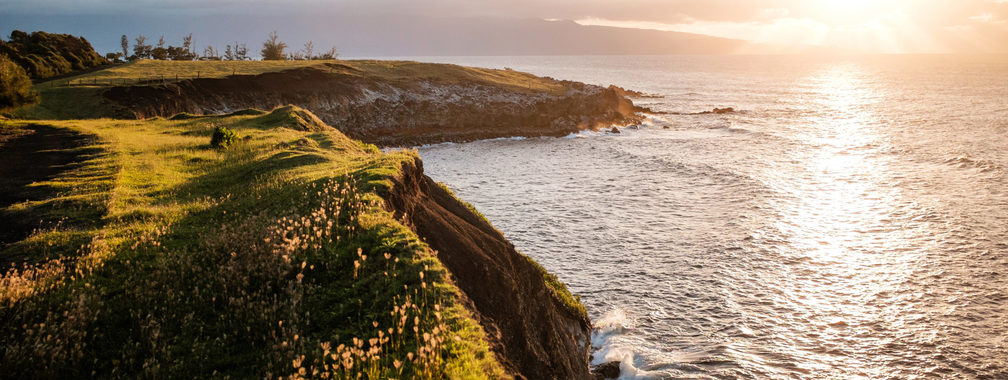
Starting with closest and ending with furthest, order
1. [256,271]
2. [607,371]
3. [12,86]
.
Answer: [256,271], [607,371], [12,86]

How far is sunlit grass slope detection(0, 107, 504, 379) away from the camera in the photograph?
6764 mm

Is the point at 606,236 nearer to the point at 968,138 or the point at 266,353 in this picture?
the point at 266,353

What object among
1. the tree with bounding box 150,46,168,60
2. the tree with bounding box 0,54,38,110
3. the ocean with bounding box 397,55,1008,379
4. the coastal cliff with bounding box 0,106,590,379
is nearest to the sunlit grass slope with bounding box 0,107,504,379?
the coastal cliff with bounding box 0,106,590,379

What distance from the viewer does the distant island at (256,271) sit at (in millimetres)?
6953

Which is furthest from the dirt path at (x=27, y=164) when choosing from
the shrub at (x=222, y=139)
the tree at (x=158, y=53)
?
the tree at (x=158, y=53)

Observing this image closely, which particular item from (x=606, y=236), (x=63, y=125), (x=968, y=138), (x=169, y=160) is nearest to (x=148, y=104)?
(x=63, y=125)

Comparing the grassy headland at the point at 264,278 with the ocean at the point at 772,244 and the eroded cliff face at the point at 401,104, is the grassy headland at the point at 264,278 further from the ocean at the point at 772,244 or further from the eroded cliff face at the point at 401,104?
the eroded cliff face at the point at 401,104

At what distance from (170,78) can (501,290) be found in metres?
63.1

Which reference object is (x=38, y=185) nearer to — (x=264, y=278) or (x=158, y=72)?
(x=264, y=278)

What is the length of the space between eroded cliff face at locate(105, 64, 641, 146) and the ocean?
11.8 meters

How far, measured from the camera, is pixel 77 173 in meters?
17.7

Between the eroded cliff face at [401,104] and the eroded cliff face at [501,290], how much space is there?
154 feet

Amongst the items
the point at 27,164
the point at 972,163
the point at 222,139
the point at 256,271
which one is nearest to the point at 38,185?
the point at 27,164

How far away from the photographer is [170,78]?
193ft
